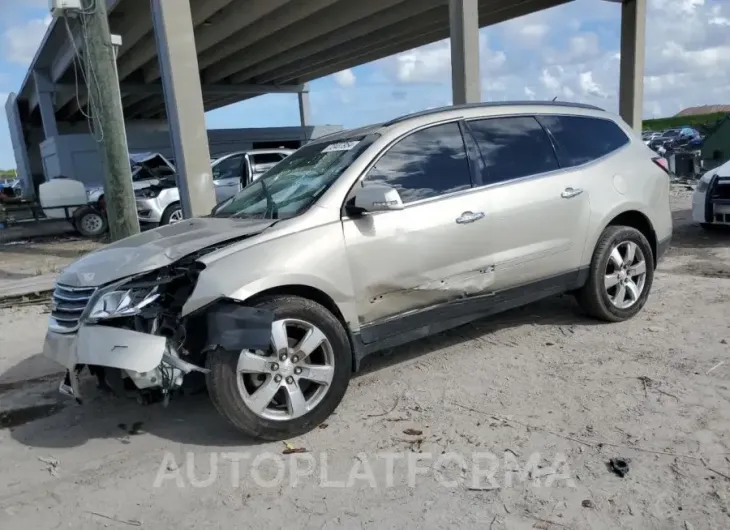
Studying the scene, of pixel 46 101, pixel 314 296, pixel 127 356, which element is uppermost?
pixel 46 101

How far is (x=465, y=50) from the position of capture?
1070cm

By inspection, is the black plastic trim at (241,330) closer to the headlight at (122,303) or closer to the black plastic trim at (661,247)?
the headlight at (122,303)

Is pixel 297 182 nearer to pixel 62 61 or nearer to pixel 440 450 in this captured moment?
pixel 440 450

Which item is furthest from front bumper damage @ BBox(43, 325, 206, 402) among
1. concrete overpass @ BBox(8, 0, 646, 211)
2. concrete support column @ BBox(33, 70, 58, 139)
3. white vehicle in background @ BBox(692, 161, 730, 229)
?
concrete support column @ BBox(33, 70, 58, 139)

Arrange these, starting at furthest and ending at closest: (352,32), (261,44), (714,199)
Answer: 1. (261,44)
2. (352,32)
3. (714,199)

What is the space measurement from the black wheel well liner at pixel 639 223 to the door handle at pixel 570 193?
1.70ft

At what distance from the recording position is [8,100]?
2923 centimetres

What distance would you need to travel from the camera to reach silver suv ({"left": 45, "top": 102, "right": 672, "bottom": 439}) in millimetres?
3189

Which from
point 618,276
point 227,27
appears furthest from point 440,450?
point 227,27

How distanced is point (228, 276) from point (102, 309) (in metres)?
0.73

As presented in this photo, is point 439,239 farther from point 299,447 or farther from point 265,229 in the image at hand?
point 299,447

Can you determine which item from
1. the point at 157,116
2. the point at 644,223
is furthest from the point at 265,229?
the point at 157,116

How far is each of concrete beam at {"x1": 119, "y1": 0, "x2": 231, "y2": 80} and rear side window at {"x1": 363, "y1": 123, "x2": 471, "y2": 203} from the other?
11084 mm

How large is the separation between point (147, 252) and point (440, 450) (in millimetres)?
2009
